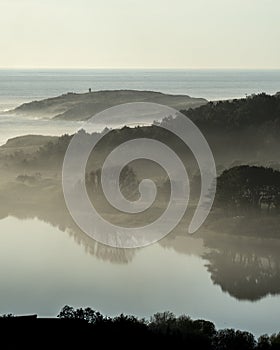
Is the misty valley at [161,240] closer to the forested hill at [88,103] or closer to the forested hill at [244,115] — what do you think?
the forested hill at [244,115]

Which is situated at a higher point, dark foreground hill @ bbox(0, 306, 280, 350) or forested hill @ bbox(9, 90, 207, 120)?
forested hill @ bbox(9, 90, 207, 120)

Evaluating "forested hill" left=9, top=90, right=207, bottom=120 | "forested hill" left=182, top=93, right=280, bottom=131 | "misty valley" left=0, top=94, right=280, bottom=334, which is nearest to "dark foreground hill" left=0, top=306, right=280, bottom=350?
"misty valley" left=0, top=94, right=280, bottom=334

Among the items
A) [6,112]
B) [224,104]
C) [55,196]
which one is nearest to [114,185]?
[55,196]

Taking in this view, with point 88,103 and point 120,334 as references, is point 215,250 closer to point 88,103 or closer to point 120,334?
point 120,334

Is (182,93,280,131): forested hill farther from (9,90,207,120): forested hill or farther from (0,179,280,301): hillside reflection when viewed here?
(9,90,207,120): forested hill

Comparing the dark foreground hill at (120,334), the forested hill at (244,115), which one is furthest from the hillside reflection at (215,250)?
the forested hill at (244,115)

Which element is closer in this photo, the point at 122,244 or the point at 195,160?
the point at 122,244

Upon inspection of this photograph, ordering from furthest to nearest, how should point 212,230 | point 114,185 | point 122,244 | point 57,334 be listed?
point 114,185 < point 212,230 < point 122,244 < point 57,334

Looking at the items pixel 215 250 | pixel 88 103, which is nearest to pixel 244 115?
pixel 215 250

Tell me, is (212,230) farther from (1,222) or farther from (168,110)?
(168,110)
